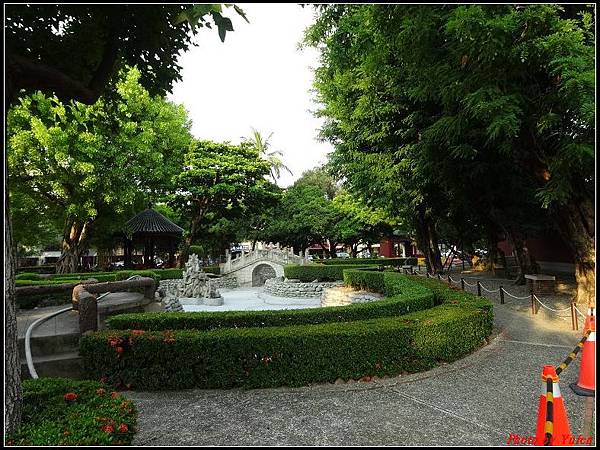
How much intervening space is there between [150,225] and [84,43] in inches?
852

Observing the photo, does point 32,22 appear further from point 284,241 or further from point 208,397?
point 284,241

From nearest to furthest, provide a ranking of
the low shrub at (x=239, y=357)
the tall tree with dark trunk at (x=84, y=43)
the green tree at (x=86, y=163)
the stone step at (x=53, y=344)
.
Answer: the tall tree with dark trunk at (x=84, y=43) < the low shrub at (x=239, y=357) < the stone step at (x=53, y=344) < the green tree at (x=86, y=163)

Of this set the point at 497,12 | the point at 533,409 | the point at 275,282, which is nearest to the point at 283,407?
the point at 533,409

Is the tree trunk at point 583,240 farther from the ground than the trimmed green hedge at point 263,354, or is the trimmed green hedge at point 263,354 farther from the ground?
the tree trunk at point 583,240

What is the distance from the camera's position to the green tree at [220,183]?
31469mm

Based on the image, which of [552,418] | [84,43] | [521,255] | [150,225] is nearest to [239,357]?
[552,418]

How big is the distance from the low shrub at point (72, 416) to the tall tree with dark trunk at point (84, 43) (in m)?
3.64

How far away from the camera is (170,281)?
1059 inches

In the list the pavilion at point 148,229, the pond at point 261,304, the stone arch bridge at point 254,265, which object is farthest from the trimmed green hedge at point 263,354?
the stone arch bridge at point 254,265

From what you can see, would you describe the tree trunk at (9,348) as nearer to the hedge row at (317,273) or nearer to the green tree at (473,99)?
the green tree at (473,99)

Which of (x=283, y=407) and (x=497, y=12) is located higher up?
(x=497, y=12)

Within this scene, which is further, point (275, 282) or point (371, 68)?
point (275, 282)

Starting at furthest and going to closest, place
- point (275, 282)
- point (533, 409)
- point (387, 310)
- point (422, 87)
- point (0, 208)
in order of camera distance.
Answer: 1. point (275, 282)
2. point (422, 87)
3. point (387, 310)
4. point (533, 409)
5. point (0, 208)

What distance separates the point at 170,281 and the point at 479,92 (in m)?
24.0
